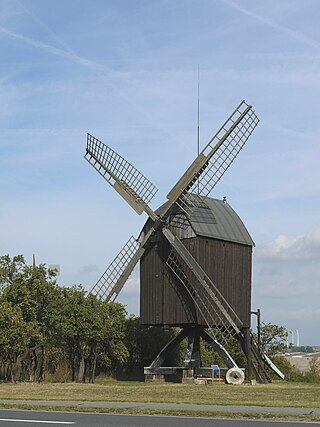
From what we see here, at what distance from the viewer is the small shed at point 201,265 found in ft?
140

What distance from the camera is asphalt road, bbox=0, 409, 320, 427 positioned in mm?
16950

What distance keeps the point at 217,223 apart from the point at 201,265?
123 inches

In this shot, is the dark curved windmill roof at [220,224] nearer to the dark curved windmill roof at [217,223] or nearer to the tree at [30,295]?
the dark curved windmill roof at [217,223]

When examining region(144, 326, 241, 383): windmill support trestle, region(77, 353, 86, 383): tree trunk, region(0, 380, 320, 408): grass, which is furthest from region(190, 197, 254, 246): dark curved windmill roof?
region(0, 380, 320, 408): grass

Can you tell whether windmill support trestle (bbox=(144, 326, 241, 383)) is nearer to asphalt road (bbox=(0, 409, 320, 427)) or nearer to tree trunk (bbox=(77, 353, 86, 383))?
tree trunk (bbox=(77, 353, 86, 383))

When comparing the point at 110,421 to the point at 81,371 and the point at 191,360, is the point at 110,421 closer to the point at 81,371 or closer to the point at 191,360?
the point at 81,371

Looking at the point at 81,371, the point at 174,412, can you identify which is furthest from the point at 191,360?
the point at 174,412

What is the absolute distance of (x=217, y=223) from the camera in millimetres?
44250

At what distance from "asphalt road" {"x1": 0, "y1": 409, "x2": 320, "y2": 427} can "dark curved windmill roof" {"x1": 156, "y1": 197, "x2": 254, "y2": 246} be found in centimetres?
2375

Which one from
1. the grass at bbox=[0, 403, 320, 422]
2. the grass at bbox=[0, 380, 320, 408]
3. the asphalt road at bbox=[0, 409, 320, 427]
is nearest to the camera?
the asphalt road at bbox=[0, 409, 320, 427]

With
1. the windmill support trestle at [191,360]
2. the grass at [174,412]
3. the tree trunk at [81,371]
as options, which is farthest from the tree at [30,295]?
the grass at [174,412]

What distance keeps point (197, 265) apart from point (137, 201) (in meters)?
6.14

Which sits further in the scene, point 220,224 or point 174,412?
point 220,224

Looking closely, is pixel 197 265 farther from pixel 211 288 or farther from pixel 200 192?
pixel 200 192
